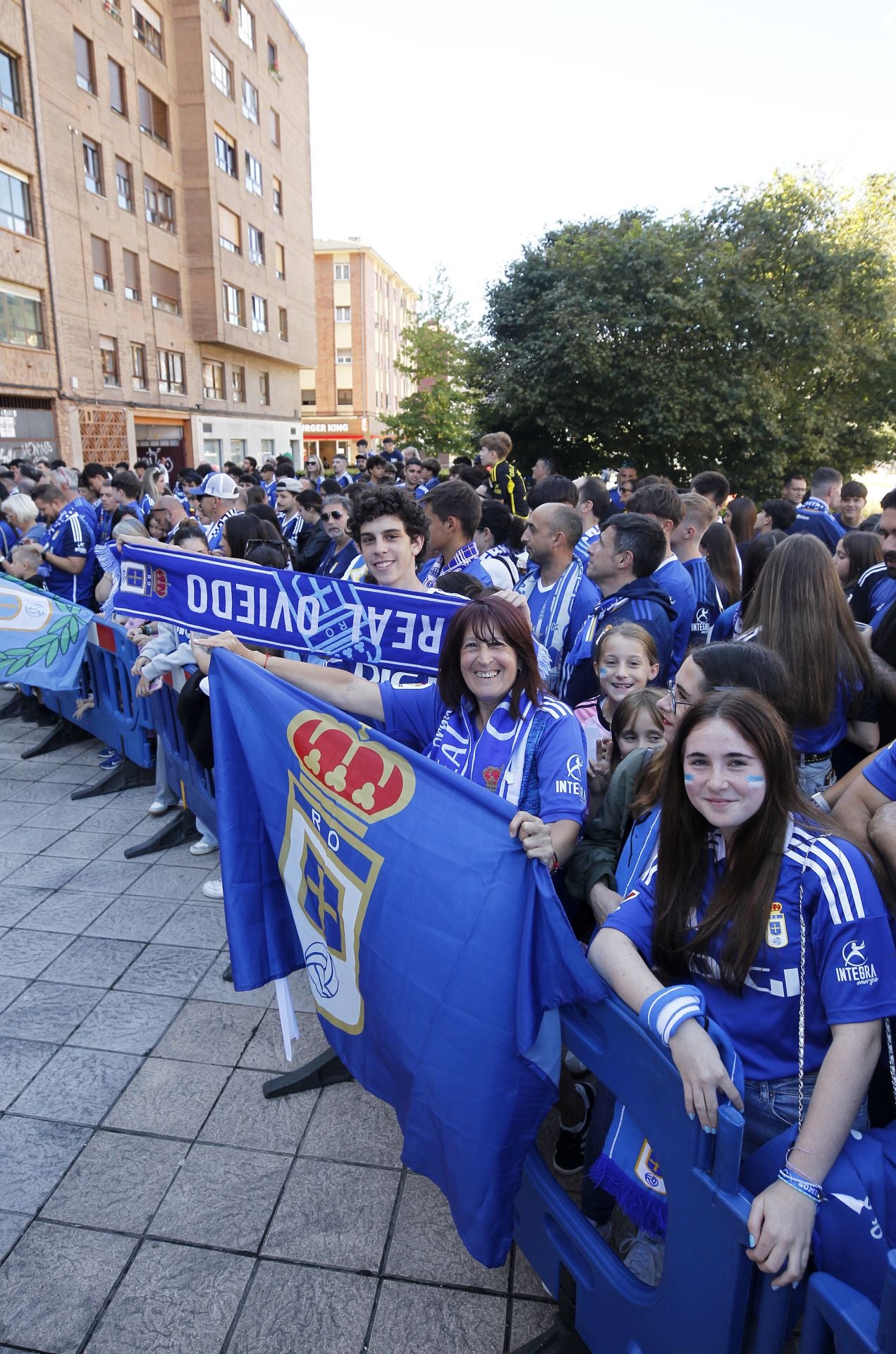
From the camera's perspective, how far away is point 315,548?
7.60 metres

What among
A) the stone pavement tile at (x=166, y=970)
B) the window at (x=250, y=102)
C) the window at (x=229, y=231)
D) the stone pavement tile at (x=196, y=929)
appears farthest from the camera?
the window at (x=250, y=102)

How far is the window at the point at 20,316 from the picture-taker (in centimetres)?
2073

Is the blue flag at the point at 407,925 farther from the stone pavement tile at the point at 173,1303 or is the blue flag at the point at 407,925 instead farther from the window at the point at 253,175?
the window at the point at 253,175

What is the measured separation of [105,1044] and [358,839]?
1.91 metres

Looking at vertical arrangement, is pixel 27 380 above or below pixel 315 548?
above

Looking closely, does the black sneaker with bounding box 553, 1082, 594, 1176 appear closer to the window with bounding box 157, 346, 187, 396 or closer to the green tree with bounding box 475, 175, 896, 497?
the green tree with bounding box 475, 175, 896, 497

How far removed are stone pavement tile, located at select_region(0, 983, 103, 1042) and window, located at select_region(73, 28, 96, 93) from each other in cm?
2804

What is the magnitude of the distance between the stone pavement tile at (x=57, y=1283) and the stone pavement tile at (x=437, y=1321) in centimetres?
82

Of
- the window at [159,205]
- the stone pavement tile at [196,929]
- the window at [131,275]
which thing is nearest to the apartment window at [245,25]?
the window at [159,205]

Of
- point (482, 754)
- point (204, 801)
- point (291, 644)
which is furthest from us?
point (204, 801)

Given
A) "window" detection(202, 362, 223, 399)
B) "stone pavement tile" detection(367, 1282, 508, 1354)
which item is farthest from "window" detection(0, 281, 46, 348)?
"stone pavement tile" detection(367, 1282, 508, 1354)

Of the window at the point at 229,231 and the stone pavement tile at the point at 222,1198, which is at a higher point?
the window at the point at 229,231

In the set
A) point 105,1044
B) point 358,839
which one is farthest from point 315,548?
point 358,839

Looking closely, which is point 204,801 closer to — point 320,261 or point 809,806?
point 809,806
